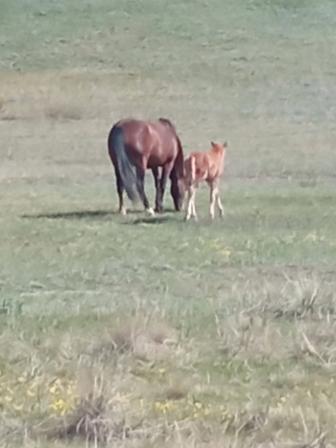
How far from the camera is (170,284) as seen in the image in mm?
14375

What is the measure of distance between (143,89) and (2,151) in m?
14.3

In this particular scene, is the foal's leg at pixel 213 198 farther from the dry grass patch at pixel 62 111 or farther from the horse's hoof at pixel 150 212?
the dry grass patch at pixel 62 111

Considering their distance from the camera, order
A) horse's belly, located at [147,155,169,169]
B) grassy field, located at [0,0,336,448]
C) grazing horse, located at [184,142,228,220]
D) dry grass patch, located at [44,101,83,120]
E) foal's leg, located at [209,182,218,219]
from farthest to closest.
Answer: dry grass patch, located at [44,101,83,120]
horse's belly, located at [147,155,169,169]
grazing horse, located at [184,142,228,220]
foal's leg, located at [209,182,218,219]
grassy field, located at [0,0,336,448]

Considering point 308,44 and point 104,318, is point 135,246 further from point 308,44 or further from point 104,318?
point 308,44

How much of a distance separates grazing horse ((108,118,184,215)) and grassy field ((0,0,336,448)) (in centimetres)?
59

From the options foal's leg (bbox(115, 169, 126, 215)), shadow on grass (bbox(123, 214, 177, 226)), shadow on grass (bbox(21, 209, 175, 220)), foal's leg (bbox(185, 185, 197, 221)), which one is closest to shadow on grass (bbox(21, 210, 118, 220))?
shadow on grass (bbox(21, 209, 175, 220))

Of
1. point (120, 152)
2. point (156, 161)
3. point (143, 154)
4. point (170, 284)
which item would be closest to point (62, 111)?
point (156, 161)

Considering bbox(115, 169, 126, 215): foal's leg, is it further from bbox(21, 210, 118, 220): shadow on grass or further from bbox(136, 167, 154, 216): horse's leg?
bbox(136, 167, 154, 216): horse's leg

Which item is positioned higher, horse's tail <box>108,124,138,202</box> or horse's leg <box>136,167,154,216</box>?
horse's tail <box>108,124,138,202</box>

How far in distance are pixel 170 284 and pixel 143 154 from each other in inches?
298

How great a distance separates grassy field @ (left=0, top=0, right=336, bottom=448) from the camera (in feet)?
27.1

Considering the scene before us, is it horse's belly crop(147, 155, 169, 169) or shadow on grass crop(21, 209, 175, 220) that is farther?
horse's belly crop(147, 155, 169, 169)

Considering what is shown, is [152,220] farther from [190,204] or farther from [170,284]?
[170,284]

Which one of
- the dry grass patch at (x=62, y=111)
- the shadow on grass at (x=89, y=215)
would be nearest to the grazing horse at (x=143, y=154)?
the shadow on grass at (x=89, y=215)
